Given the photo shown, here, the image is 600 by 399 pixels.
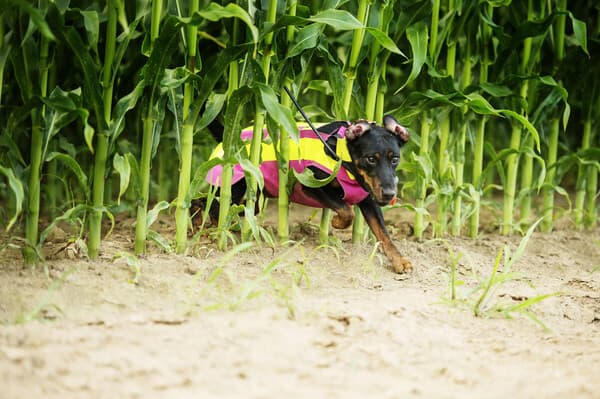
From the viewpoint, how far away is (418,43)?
384 centimetres

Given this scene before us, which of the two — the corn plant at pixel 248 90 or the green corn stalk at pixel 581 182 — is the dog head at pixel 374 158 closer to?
the corn plant at pixel 248 90

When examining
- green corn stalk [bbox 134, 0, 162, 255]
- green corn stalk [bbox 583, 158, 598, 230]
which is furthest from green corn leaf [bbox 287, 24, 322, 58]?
green corn stalk [bbox 583, 158, 598, 230]

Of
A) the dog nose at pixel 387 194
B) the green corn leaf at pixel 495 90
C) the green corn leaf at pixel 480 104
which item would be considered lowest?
the dog nose at pixel 387 194

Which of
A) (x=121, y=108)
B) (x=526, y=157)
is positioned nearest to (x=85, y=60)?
(x=121, y=108)

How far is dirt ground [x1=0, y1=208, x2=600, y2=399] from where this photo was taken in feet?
6.26

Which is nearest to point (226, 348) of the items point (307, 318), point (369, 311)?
point (307, 318)

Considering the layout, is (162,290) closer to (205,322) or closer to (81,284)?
(81,284)

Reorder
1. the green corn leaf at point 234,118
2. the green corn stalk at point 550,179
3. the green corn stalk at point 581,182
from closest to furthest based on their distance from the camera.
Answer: the green corn leaf at point 234,118, the green corn stalk at point 550,179, the green corn stalk at point 581,182

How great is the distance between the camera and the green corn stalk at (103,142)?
3.11 meters

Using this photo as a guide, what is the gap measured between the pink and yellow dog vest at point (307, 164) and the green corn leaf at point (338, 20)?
72 cm

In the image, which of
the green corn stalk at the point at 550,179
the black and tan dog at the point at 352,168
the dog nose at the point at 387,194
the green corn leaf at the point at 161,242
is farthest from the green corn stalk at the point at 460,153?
the green corn leaf at the point at 161,242

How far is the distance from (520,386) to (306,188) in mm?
2014

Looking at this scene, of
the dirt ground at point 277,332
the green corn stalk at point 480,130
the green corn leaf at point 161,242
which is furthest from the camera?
the green corn stalk at point 480,130

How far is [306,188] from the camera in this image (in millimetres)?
3783
